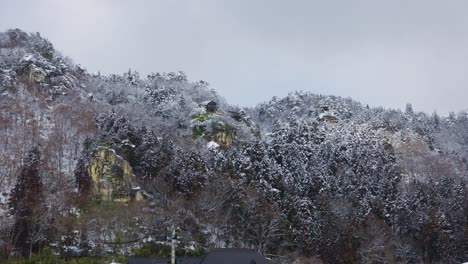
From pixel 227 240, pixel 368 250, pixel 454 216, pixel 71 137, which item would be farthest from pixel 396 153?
pixel 71 137

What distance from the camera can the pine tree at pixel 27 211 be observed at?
31094 mm

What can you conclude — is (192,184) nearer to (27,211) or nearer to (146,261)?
(146,261)

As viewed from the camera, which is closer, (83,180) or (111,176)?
(83,180)

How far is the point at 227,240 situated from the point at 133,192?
9.82m

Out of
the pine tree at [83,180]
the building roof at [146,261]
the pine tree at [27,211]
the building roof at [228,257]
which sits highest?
the pine tree at [83,180]

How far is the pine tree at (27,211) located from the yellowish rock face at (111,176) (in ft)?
26.3

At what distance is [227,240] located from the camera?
1506 inches

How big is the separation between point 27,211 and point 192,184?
13334 mm

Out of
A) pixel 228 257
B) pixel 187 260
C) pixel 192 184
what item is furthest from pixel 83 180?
pixel 228 257

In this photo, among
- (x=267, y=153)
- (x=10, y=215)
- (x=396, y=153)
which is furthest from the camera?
(x=396, y=153)

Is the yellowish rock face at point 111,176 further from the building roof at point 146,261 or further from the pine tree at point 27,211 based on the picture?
the building roof at point 146,261

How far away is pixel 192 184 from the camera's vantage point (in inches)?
1560

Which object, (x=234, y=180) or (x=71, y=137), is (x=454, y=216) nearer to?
(x=234, y=180)

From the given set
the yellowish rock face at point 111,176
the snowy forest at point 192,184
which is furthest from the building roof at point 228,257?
the yellowish rock face at point 111,176
